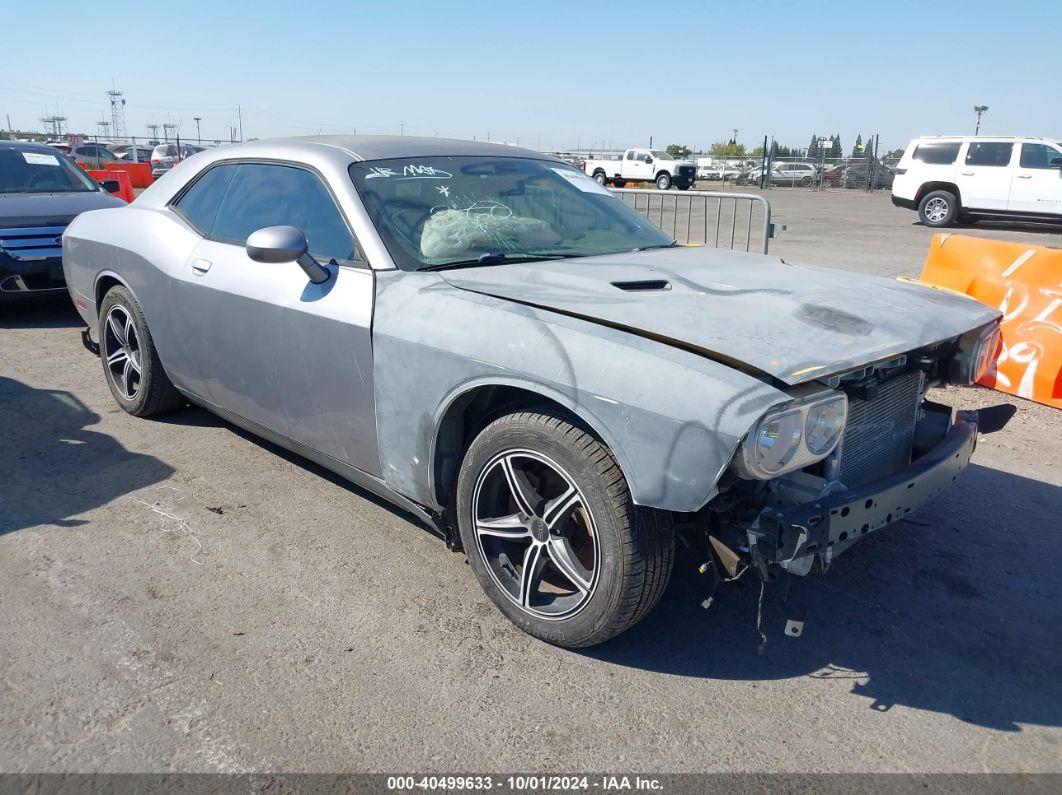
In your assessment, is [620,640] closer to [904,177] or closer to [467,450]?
[467,450]

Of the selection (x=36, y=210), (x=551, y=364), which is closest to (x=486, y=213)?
(x=551, y=364)

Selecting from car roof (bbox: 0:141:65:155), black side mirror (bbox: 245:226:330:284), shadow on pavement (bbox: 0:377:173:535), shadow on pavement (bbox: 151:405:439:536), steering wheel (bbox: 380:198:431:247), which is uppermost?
car roof (bbox: 0:141:65:155)

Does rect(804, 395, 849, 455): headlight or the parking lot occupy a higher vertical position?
rect(804, 395, 849, 455): headlight

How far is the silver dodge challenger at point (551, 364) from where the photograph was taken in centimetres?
247

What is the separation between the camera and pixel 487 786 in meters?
2.29

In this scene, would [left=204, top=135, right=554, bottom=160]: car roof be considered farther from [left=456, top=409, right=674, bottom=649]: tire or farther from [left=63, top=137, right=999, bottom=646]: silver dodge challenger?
[left=456, top=409, right=674, bottom=649]: tire

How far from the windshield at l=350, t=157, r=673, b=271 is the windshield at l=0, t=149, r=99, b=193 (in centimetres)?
655

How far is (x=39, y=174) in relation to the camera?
28.6 feet

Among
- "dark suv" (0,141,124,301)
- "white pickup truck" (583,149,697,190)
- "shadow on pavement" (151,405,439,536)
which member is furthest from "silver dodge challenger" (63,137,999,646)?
"white pickup truck" (583,149,697,190)

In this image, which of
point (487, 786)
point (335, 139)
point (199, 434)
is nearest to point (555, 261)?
point (335, 139)

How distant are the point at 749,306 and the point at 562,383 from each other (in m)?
0.78

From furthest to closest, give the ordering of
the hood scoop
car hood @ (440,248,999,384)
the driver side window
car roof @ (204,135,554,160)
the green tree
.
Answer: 1. the green tree
2. car roof @ (204,135,554,160)
3. the driver side window
4. the hood scoop
5. car hood @ (440,248,999,384)

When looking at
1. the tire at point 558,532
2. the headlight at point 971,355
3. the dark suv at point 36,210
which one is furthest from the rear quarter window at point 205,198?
the headlight at point 971,355

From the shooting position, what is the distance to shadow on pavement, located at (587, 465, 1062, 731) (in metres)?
2.73
